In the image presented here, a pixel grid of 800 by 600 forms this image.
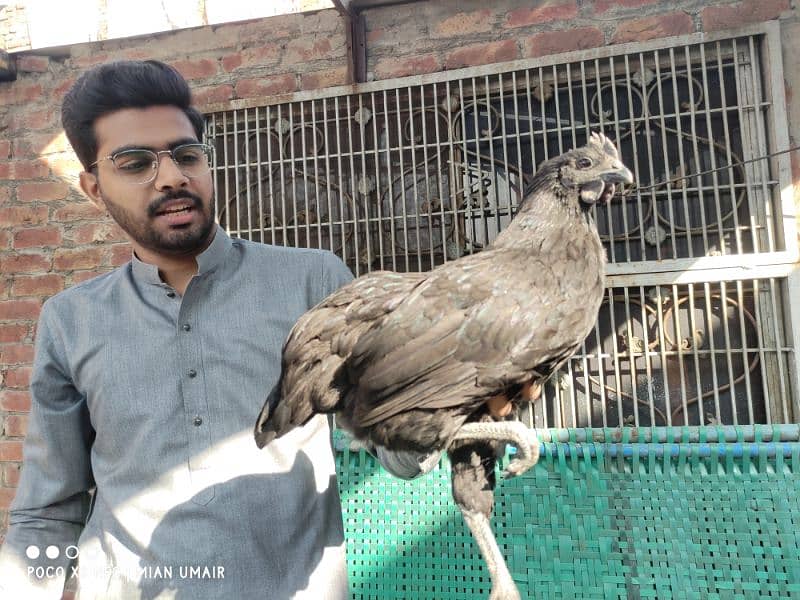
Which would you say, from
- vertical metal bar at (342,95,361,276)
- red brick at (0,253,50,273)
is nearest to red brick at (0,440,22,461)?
red brick at (0,253,50,273)

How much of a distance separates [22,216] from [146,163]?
2.20m

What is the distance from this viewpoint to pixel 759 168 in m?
2.15

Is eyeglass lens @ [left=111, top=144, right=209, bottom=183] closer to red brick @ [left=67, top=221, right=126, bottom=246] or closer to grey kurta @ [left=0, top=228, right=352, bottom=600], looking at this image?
grey kurta @ [left=0, top=228, right=352, bottom=600]

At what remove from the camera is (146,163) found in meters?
1.03

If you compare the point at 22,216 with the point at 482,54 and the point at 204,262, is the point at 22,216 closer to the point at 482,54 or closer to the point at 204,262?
the point at 204,262

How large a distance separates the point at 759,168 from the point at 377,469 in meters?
A: 1.82

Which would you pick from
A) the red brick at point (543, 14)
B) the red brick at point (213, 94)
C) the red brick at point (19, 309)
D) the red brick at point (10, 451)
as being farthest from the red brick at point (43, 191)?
the red brick at point (543, 14)

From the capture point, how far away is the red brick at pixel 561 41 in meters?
2.28

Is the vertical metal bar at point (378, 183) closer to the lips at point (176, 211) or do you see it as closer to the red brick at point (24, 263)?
the lips at point (176, 211)

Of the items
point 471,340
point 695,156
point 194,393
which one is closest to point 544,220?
point 471,340

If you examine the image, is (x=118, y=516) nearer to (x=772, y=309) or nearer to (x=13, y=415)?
(x=13, y=415)

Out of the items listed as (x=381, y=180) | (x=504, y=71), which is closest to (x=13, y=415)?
(x=381, y=180)

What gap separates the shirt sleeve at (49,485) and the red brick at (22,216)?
182cm

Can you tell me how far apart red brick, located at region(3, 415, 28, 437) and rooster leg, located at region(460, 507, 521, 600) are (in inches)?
101
